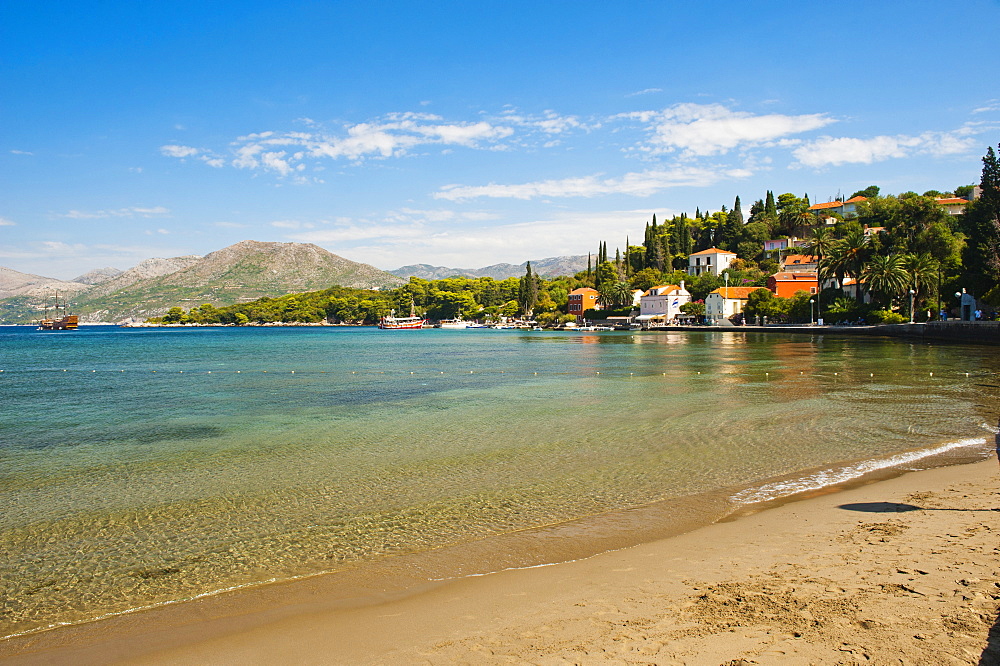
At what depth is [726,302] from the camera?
349 ft

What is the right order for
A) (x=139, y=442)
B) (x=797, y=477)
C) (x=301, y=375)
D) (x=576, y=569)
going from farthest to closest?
(x=301, y=375) → (x=139, y=442) → (x=797, y=477) → (x=576, y=569)

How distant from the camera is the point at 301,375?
113ft

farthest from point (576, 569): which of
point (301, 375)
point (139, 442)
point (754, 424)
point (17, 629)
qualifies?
point (301, 375)

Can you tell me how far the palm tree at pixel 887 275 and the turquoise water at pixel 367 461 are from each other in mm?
51318

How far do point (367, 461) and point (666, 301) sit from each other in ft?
361

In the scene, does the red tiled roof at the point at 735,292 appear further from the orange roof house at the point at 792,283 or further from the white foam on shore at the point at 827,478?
the white foam on shore at the point at 827,478

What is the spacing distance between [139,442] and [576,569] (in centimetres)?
1304

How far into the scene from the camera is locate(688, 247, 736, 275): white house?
405 ft

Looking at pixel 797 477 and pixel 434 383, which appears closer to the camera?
pixel 797 477

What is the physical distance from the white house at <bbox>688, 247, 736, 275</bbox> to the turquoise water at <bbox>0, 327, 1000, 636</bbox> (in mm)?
98285

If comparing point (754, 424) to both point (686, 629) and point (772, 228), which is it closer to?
point (686, 629)

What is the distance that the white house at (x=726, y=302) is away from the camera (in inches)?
4194

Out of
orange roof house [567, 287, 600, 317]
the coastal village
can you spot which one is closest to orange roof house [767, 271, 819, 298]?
the coastal village

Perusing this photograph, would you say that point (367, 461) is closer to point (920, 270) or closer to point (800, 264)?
point (920, 270)
